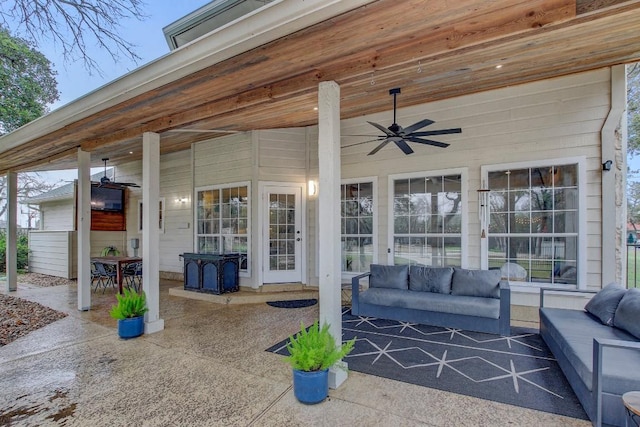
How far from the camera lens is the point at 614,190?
3.99m

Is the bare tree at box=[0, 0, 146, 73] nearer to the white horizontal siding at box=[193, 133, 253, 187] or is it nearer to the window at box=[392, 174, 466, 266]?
the white horizontal siding at box=[193, 133, 253, 187]

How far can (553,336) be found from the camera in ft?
10.4

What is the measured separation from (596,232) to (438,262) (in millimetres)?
2077

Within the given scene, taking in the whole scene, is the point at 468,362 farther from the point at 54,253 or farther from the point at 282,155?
the point at 54,253

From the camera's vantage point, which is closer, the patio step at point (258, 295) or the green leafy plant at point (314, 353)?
the green leafy plant at point (314, 353)

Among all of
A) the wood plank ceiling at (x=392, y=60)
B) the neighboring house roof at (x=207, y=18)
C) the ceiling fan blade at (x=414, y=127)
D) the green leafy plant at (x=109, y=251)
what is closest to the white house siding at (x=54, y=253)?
the green leafy plant at (x=109, y=251)

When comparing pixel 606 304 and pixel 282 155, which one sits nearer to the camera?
pixel 606 304

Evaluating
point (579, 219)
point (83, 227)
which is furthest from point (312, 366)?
point (83, 227)

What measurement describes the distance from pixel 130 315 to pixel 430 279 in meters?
4.19

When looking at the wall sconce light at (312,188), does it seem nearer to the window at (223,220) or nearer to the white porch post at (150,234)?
the window at (223,220)

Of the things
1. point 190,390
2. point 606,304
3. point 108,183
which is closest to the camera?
point 190,390

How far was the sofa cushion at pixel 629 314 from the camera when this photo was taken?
8.82 ft

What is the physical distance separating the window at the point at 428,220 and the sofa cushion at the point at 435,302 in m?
0.82

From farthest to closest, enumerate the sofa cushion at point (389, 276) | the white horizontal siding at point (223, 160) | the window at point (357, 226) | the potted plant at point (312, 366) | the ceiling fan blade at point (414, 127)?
the white horizontal siding at point (223, 160)
the window at point (357, 226)
the sofa cushion at point (389, 276)
the ceiling fan blade at point (414, 127)
the potted plant at point (312, 366)
